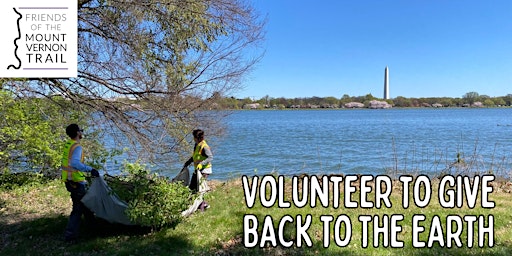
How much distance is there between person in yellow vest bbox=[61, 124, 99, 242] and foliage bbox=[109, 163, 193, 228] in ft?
1.72

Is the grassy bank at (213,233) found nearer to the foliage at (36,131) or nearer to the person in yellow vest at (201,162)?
the person in yellow vest at (201,162)

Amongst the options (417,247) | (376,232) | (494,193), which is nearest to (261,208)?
(376,232)

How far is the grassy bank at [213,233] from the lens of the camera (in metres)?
5.42

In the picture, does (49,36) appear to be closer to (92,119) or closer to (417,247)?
(92,119)

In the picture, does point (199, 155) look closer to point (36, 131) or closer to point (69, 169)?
point (69, 169)

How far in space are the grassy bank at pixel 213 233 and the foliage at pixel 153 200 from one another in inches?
14.1

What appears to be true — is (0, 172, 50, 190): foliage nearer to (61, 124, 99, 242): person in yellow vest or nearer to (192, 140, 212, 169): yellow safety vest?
(61, 124, 99, 242): person in yellow vest

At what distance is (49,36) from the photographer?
693 centimetres

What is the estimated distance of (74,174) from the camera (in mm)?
5918

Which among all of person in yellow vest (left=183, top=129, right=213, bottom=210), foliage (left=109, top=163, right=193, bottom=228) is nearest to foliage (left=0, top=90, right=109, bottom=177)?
foliage (left=109, top=163, right=193, bottom=228)

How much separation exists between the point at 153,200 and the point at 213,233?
108 cm

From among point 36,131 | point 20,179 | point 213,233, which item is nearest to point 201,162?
point 213,233

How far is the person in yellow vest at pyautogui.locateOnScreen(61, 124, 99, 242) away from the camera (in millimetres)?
5770

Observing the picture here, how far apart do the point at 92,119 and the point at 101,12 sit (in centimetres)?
219
